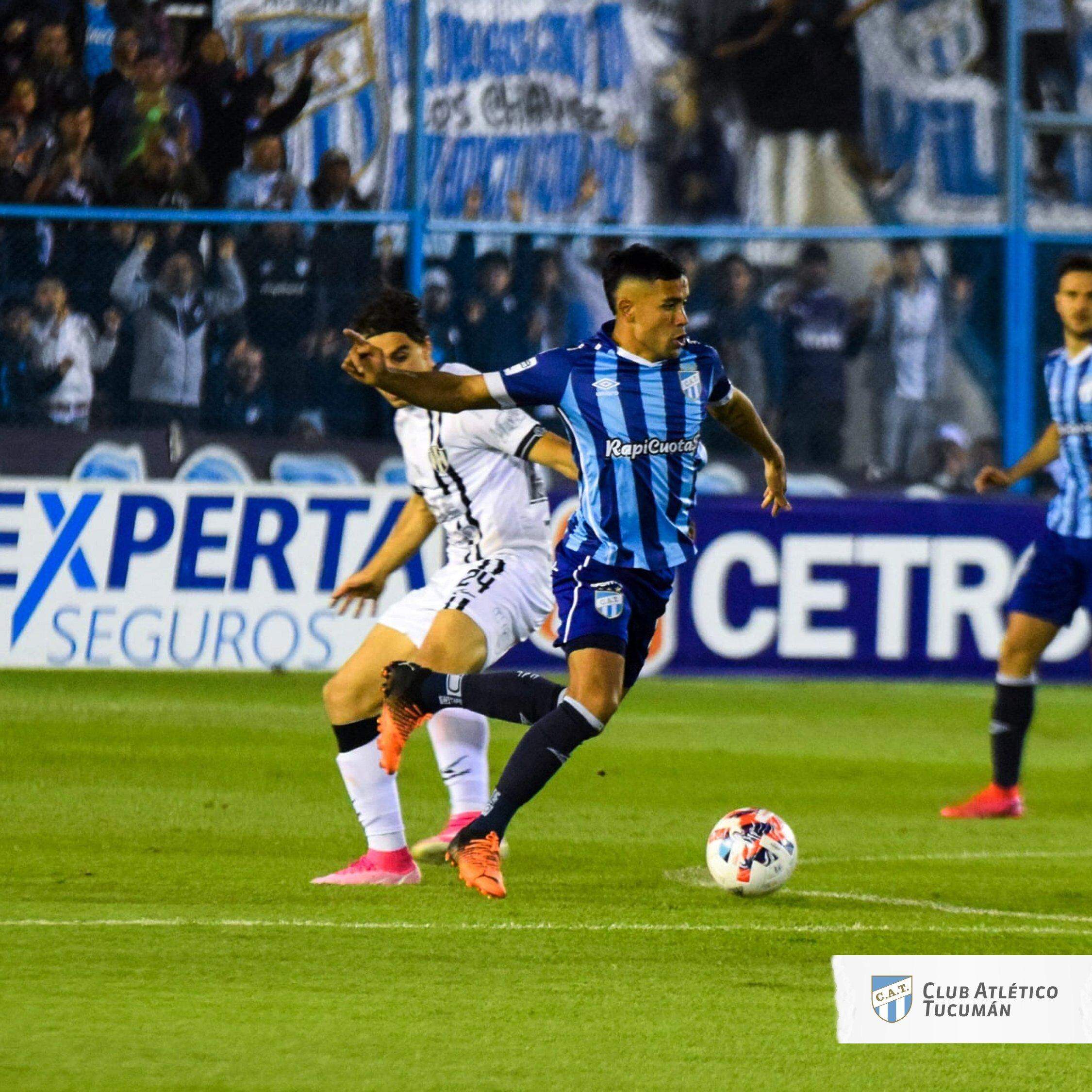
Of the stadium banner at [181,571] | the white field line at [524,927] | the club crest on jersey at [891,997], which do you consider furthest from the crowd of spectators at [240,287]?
the club crest on jersey at [891,997]

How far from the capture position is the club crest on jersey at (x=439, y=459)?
693 centimetres

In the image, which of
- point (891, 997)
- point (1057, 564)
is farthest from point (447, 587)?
point (891, 997)

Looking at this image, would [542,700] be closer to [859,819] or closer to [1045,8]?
[859,819]

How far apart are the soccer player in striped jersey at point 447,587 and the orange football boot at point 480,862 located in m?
0.33

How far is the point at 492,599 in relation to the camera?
6695 millimetres

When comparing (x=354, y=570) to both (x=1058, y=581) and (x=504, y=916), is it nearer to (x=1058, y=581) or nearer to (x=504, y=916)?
(x=1058, y=581)

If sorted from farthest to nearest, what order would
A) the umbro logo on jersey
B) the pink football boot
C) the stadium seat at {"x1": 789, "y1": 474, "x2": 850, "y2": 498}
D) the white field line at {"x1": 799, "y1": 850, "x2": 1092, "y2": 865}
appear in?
the stadium seat at {"x1": 789, "y1": 474, "x2": 850, "y2": 498}
the white field line at {"x1": 799, "y1": 850, "x2": 1092, "y2": 865}
the pink football boot
the umbro logo on jersey

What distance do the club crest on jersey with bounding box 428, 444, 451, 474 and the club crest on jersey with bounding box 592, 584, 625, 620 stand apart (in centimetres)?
103

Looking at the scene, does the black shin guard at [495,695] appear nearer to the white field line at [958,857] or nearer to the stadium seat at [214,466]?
the white field line at [958,857]

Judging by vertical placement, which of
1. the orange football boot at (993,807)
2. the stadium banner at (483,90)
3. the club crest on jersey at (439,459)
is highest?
the stadium banner at (483,90)

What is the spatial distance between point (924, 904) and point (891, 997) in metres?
2.32

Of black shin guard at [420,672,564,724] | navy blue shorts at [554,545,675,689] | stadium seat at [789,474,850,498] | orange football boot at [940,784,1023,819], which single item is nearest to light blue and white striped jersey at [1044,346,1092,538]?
orange football boot at [940,784,1023,819]

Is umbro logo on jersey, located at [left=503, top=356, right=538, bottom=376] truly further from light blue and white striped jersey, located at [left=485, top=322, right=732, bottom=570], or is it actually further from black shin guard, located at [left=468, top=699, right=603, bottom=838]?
black shin guard, located at [left=468, top=699, right=603, bottom=838]

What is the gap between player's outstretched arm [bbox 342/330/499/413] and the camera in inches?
221
